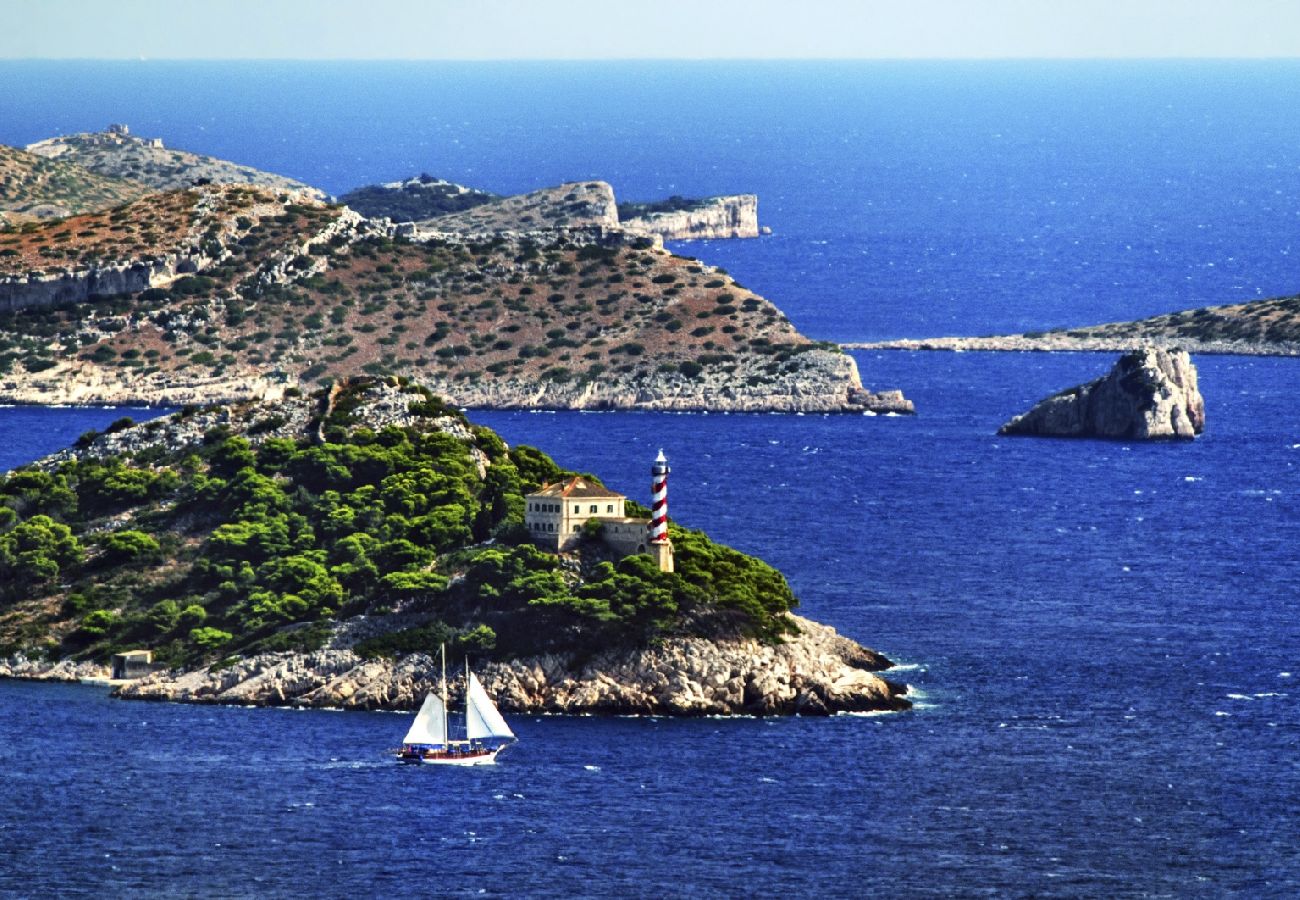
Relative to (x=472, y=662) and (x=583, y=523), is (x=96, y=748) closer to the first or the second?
(x=472, y=662)

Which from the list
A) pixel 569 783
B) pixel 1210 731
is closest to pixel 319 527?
pixel 569 783

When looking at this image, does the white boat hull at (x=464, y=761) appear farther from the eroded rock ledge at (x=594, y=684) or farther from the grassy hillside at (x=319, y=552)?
the grassy hillside at (x=319, y=552)

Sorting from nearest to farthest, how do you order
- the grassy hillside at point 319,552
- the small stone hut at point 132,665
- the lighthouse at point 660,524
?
the grassy hillside at point 319,552, the small stone hut at point 132,665, the lighthouse at point 660,524

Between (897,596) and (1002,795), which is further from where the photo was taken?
(897,596)

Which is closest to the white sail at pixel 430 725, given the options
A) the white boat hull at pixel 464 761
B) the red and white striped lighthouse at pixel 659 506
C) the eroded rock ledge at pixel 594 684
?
the white boat hull at pixel 464 761

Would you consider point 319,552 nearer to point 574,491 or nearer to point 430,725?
point 574,491

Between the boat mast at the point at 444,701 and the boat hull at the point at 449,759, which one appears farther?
the boat mast at the point at 444,701

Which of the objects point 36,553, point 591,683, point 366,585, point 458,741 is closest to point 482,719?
point 458,741

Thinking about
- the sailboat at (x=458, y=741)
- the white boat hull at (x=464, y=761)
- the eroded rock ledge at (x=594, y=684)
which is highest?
the eroded rock ledge at (x=594, y=684)
